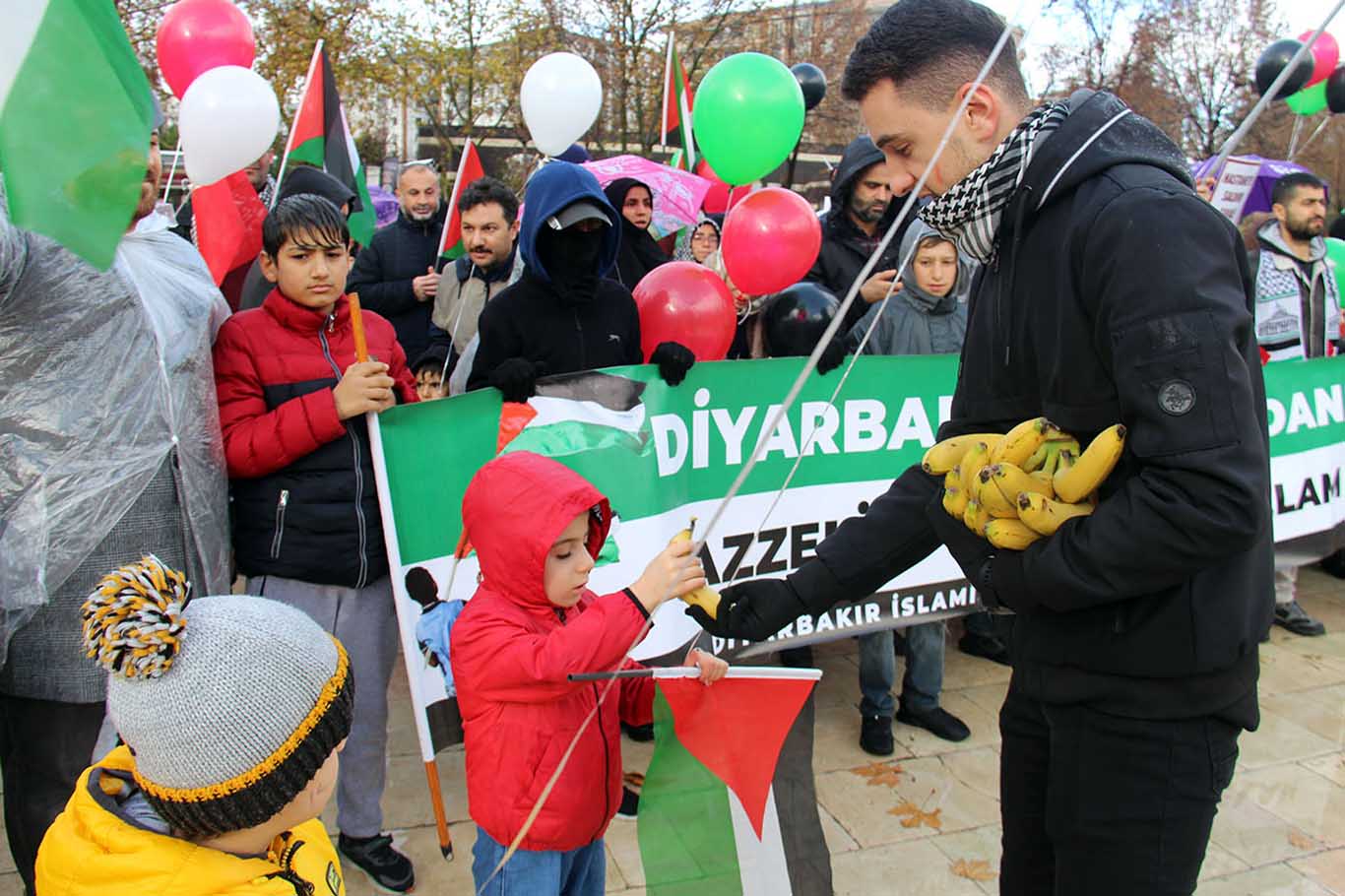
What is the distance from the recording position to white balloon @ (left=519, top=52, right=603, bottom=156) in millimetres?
5668

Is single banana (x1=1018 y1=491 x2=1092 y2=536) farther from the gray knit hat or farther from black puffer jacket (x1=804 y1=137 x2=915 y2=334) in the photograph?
black puffer jacket (x1=804 y1=137 x2=915 y2=334)

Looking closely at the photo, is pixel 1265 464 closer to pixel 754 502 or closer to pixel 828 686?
pixel 754 502

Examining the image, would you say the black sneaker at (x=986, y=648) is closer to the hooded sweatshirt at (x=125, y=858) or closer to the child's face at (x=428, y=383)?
the child's face at (x=428, y=383)

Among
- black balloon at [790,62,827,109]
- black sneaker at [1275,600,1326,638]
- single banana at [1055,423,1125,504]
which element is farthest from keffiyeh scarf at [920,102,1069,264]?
black balloon at [790,62,827,109]

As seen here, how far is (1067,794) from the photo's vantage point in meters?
1.81

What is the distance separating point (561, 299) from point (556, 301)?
3cm

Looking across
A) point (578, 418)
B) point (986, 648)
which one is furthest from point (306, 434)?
point (986, 648)

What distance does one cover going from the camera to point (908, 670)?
4461 mm

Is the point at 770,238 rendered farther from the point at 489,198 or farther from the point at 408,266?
the point at 408,266

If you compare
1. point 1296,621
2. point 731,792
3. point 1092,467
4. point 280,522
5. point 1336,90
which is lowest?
point 1296,621

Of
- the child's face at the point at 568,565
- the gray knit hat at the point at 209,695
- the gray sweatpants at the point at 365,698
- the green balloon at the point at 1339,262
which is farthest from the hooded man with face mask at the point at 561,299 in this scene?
the green balloon at the point at 1339,262

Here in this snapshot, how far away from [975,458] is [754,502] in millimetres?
2018

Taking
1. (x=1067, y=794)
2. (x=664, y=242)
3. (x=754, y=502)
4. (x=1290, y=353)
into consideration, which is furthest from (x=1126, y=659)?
(x=664, y=242)

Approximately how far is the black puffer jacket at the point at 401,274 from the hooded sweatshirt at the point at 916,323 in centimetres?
249
